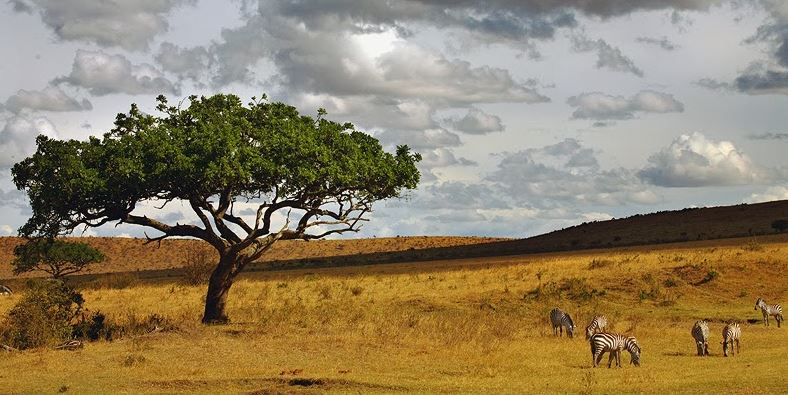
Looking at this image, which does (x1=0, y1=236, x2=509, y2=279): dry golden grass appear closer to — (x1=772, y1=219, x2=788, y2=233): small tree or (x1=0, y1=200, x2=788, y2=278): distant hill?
(x1=0, y1=200, x2=788, y2=278): distant hill

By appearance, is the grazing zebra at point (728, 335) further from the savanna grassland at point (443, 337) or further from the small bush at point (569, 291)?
the small bush at point (569, 291)

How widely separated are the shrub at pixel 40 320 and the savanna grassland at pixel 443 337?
152 cm

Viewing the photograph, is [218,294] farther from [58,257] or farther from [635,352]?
[58,257]

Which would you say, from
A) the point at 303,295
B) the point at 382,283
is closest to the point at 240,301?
the point at 303,295

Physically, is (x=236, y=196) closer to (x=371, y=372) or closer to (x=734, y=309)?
(x=371, y=372)

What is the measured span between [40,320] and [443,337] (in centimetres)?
1383

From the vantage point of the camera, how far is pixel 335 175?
34719 millimetres

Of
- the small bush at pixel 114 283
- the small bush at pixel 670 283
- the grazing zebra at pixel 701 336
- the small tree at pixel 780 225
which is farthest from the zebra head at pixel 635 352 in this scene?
the small tree at pixel 780 225

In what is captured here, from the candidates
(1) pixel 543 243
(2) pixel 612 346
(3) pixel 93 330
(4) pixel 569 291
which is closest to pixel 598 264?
(4) pixel 569 291

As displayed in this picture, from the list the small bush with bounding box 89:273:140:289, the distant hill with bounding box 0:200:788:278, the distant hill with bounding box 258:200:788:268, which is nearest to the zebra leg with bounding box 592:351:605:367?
the small bush with bounding box 89:273:140:289

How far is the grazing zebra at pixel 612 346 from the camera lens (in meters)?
24.9

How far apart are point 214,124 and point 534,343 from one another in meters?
14.0

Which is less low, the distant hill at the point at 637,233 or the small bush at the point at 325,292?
the distant hill at the point at 637,233

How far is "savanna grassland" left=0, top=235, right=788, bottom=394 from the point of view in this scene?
23297 millimetres
